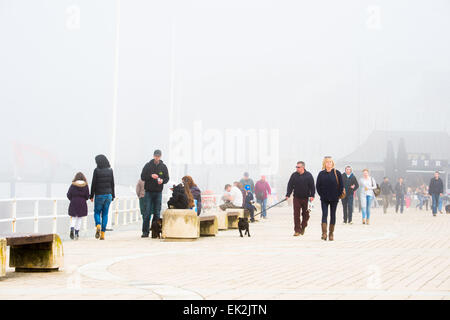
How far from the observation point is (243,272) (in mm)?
9289

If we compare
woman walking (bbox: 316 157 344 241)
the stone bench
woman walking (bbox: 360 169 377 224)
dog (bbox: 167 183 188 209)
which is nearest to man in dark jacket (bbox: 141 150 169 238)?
dog (bbox: 167 183 188 209)

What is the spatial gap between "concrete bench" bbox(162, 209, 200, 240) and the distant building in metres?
69.9

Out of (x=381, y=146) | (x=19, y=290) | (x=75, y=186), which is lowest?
(x=19, y=290)

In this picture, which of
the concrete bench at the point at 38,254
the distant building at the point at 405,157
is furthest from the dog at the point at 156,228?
the distant building at the point at 405,157

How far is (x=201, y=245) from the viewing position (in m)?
14.5

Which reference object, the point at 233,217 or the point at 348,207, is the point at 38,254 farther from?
the point at 348,207

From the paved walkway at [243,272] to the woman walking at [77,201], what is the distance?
5.41 feet

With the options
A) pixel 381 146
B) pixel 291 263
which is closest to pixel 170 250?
pixel 291 263

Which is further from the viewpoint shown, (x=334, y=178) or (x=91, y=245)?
(x=334, y=178)

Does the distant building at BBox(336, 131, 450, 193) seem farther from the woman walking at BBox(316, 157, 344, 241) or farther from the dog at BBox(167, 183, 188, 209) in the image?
the dog at BBox(167, 183, 188, 209)

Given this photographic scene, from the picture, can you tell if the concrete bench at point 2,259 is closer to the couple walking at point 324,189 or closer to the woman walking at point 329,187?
the couple walking at point 324,189

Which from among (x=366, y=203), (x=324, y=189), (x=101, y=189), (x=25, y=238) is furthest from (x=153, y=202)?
(x=366, y=203)
